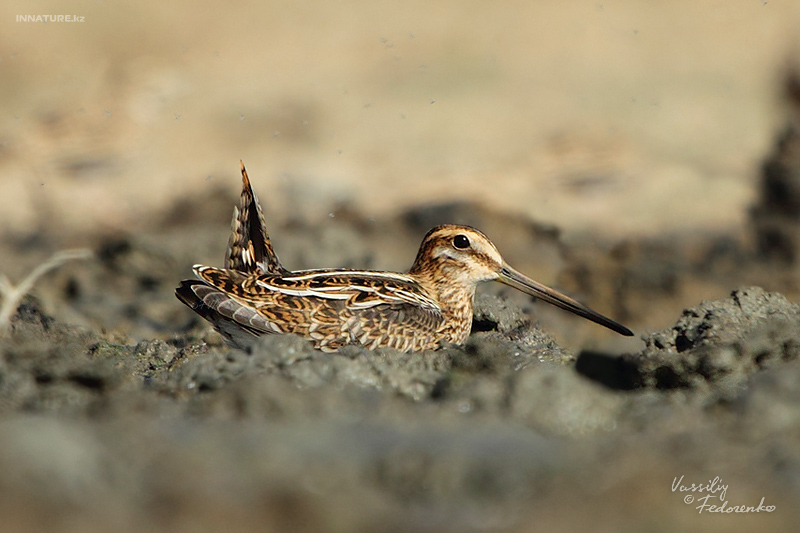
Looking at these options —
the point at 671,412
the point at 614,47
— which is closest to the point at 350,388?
the point at 671,412

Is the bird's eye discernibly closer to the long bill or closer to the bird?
the bird

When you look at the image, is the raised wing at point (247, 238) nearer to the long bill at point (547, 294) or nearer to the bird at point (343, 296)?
the bird at point (343, 296)

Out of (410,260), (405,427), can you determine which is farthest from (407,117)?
(405,427)

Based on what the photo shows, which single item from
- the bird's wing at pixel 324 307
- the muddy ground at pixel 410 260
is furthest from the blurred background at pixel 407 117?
the bird's wing at pixel 324 307

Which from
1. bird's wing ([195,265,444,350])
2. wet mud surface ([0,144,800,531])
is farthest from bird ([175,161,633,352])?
wet mud surface ([0,144,800,531])

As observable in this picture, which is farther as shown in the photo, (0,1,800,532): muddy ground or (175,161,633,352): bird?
(175,161,633,352): bird

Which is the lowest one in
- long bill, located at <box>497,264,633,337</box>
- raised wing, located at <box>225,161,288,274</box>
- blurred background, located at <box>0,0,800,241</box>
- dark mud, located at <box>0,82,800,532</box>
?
dark mud, located at <box>0,82,800,532</box>

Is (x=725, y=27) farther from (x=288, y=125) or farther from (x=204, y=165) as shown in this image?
(x=204, y=165)
